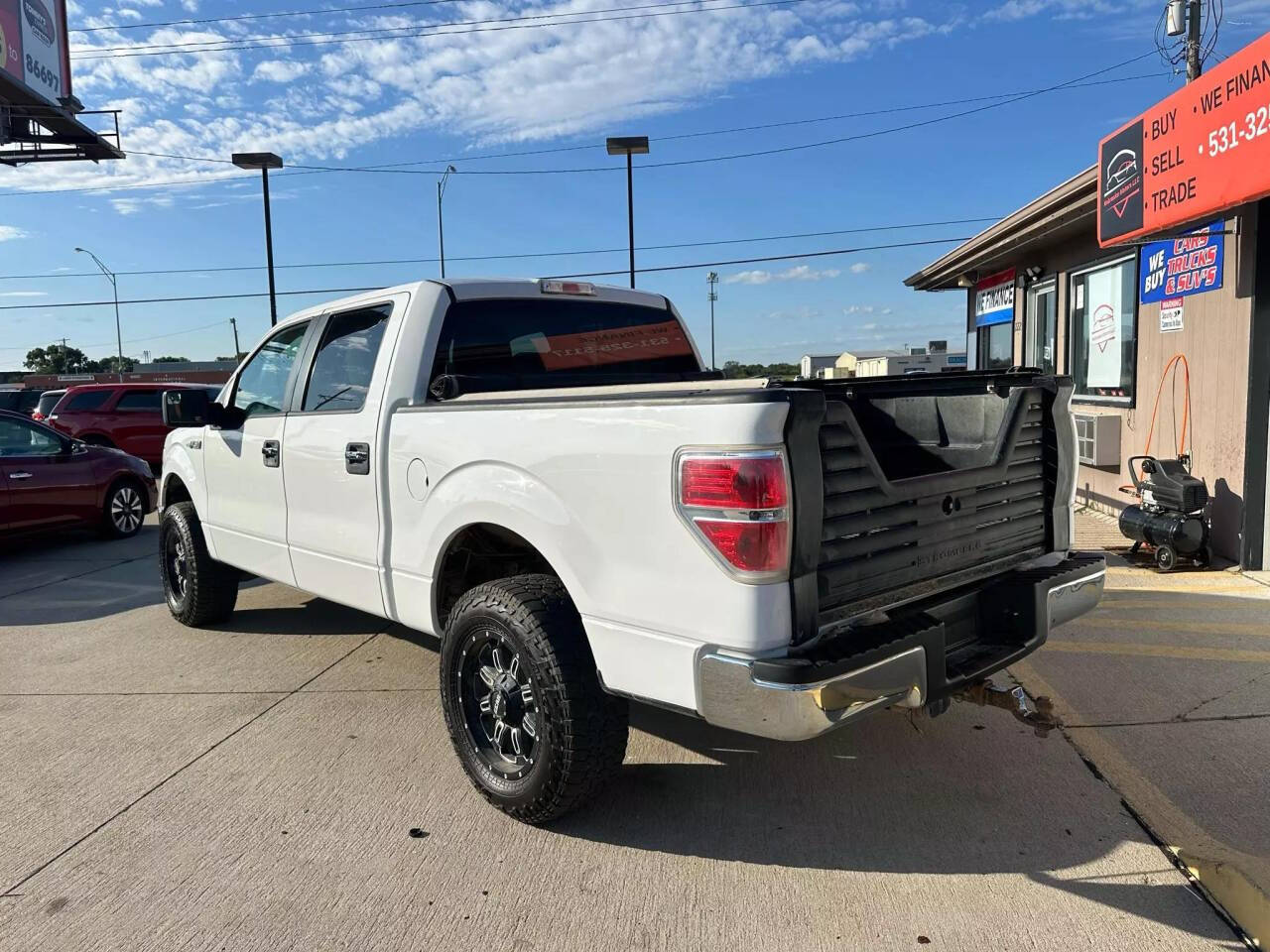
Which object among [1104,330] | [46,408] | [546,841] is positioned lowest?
[546,841]

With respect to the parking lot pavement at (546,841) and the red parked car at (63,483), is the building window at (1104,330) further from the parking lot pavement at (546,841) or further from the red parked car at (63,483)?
the red parked car at (63,483)

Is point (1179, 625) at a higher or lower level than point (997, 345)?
lower

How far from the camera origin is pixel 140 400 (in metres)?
15.9

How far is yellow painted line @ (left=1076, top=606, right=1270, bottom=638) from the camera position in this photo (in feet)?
17.5

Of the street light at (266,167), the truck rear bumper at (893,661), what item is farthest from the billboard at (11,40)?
the truck rear bumper at (893,661)

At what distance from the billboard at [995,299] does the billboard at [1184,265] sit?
4.61 m

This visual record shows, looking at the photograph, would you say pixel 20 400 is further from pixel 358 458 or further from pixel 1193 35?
pixel 1193 35

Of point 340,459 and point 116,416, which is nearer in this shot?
point 340,459

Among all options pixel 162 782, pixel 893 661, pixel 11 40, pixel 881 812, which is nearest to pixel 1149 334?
pixel 881 812

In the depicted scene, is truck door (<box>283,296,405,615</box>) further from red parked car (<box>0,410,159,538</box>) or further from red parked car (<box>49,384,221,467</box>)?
red parked car (<box>49,384,221,467</box>)

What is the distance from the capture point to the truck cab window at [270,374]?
4.93 meters

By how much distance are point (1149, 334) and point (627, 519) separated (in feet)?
24.6

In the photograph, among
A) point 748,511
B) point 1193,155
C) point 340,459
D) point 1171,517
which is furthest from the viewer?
point 1171,517

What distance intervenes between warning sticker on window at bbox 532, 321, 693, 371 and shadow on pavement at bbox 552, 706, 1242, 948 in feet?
6.19
